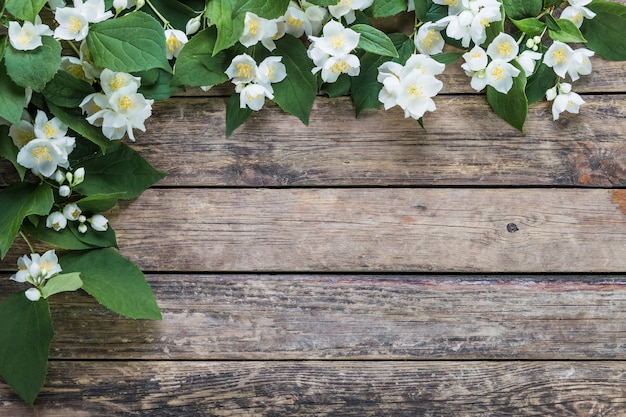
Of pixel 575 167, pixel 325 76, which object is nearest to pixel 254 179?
pixel 325 76

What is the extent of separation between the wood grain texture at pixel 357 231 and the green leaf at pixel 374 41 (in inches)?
9.4

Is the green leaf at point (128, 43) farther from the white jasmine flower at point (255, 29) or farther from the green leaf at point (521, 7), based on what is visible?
the green leaf at point (521, 7)

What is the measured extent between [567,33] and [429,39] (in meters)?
0.23

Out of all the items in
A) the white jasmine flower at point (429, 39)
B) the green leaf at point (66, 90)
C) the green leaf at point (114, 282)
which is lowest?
the green leaf at point (114, 282)

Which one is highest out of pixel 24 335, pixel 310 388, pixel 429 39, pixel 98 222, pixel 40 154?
pixel 429 39

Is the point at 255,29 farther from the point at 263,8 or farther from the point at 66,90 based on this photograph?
the point at 66,90

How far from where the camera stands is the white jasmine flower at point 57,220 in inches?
42.7

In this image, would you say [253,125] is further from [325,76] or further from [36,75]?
[36,75]

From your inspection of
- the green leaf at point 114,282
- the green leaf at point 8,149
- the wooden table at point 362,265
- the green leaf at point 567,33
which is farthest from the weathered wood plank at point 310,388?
the green leaf at point 567,33

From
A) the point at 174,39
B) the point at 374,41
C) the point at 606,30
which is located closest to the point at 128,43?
the point at 174,39

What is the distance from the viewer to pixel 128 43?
103cm

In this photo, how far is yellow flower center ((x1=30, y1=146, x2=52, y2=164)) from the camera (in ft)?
3.43

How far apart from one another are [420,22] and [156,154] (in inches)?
19.9

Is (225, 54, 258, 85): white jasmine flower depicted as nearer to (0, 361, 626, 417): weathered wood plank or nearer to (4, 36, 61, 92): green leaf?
(4, 36, 61, 92): green leaf
